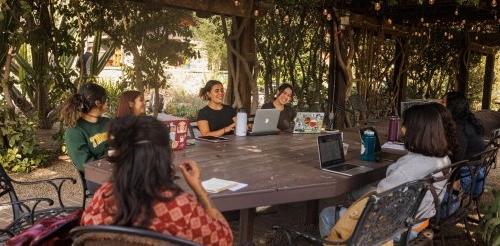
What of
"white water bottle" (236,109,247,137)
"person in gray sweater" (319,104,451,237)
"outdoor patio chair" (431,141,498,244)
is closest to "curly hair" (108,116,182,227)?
"person in gray sweater" (319,104,451,237)

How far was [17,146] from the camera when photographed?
5.65 m

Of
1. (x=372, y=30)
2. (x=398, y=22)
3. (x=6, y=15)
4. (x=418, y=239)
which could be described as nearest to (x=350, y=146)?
(x=418, y=239)

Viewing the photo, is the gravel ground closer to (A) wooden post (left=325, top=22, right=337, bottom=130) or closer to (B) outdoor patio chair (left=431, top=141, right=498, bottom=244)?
(B) outdoor patio chair (left=431, top=141, right=498, bottom=244)

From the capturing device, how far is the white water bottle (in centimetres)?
409

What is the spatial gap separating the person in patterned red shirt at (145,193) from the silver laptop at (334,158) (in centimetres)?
140

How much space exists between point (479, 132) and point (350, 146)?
955mm

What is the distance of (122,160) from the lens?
150cm

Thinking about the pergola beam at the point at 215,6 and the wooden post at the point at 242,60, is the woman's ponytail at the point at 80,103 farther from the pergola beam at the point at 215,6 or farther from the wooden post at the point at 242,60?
the wooden post at the point at 242,60

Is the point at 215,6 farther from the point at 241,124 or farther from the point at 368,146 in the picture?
the point at 368,146

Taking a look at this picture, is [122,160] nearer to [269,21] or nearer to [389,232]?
[389,232]

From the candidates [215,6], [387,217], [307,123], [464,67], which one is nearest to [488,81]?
[464,67]

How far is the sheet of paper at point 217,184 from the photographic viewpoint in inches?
91.1

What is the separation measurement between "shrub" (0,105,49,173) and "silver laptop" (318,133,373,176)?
3985mm

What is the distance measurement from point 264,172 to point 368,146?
915 mm
